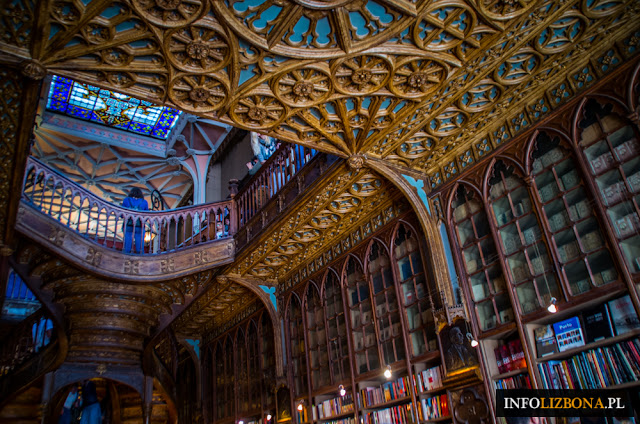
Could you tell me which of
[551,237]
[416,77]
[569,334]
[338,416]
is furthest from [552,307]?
[338,416]

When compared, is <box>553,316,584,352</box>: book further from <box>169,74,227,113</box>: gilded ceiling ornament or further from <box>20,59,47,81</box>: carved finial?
<box>20,59,47,81</box>: carved finial

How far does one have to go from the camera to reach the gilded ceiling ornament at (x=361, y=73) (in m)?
4.34

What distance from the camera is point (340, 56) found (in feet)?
13.7

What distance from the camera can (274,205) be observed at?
7.15 m

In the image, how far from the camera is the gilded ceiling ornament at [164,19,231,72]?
3.85 m

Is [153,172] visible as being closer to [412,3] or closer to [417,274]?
[417,274]

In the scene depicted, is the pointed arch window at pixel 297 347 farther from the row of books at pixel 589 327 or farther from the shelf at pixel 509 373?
the row of books at pixel 589 327

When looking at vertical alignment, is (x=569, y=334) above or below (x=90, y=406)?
below

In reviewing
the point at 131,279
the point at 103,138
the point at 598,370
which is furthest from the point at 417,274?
the point at 103,138

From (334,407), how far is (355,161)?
11.4 feet

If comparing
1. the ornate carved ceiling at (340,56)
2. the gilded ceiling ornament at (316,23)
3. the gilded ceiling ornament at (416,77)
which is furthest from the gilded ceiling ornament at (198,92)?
the gilded ceiling ornament at (416,77)

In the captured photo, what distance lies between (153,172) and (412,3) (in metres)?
11.3

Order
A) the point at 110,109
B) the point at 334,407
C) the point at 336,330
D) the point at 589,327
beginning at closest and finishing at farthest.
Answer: the point at 589,327 → the point at 334,407 → the point at 336,330 → the point at 110,109

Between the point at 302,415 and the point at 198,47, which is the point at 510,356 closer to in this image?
the point at 302,415
